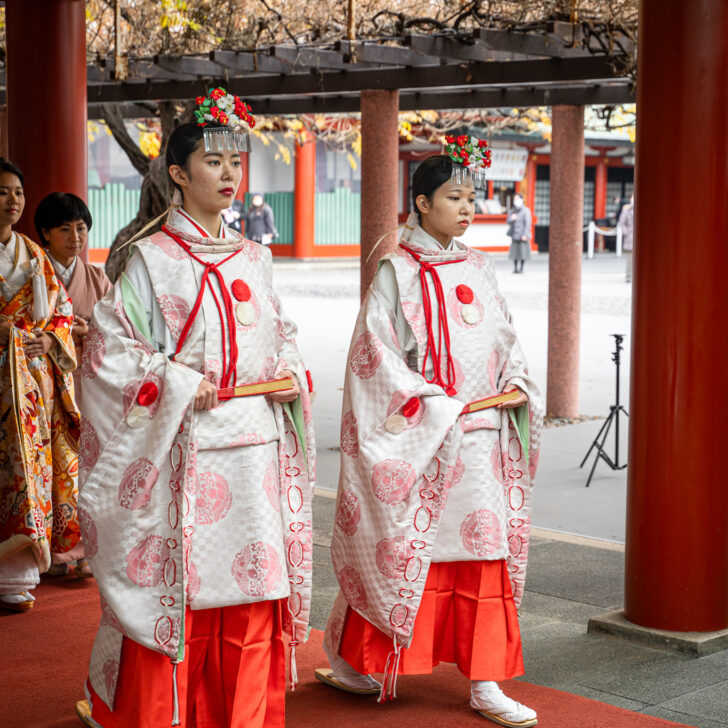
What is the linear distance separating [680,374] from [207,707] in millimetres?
1955

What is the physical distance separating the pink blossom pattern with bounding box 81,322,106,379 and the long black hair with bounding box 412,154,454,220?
1.04 m

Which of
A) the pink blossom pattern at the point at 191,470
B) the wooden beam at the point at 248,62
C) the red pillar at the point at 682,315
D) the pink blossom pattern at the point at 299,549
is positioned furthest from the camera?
the wooden beam at the point at 248,62

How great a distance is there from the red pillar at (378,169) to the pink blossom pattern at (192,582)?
14.3 feet

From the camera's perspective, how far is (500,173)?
26875mm

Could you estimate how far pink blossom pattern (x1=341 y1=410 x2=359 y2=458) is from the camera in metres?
3.43

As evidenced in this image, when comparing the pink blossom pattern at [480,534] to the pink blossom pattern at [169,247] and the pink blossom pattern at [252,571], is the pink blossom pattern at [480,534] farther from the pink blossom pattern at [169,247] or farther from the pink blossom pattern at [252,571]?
the pink blossom pattern at [169,247]

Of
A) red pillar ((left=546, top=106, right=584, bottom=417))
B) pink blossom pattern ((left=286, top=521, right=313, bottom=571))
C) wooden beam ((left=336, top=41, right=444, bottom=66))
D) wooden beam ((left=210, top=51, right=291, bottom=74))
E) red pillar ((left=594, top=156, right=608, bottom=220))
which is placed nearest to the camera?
pink blossom pattern ((left=286, top=521, right=313, bottom=571))

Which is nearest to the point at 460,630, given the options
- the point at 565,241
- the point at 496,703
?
the point at 496,703

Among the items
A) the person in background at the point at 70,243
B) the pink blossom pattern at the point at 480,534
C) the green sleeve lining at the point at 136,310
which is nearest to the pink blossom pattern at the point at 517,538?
the pink blossom pattern at the point at 480,534

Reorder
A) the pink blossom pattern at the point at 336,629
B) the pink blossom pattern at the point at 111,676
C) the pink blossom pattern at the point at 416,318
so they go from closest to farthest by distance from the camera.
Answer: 1. the pink blossom pattern at the point at 111,676
2. the pink blossom pattern at the point at 416,318
3. the pink blossom pattern at the point at 336,629

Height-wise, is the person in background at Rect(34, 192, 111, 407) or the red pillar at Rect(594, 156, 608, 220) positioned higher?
the red pillar at Rect(594, 156, 608, 220)

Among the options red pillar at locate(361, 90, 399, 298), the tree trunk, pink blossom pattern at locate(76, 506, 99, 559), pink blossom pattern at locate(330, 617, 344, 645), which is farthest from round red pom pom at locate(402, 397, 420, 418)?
the tree trunk

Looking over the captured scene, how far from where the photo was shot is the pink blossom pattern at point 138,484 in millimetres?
3014

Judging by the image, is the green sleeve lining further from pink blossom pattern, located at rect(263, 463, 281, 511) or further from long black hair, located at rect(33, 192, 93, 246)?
long black hair, located at rect(33, 192, 93, 246)
